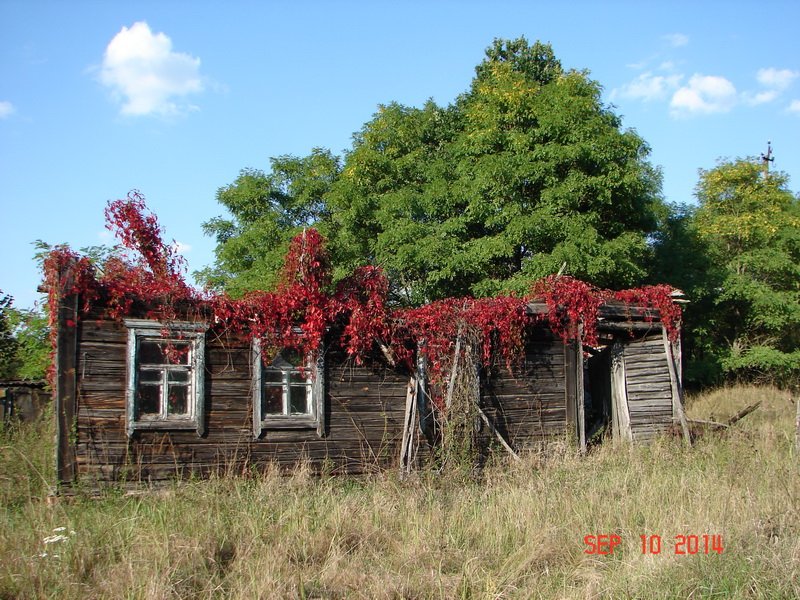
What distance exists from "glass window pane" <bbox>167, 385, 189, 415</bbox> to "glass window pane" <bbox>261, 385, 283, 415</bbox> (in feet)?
3.42

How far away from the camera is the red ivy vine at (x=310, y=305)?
349 inches

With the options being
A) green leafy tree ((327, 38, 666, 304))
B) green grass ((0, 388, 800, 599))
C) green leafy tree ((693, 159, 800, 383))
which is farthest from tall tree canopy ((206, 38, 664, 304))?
green grass ((0, 388, 800, 599))

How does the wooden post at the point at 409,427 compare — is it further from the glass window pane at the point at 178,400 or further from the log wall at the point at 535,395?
the glass window pane at the point at 178,400

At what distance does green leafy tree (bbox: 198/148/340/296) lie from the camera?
23.3 metres

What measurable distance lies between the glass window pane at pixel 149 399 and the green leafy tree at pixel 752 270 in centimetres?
1781

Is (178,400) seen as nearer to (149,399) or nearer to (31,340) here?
(149,399)

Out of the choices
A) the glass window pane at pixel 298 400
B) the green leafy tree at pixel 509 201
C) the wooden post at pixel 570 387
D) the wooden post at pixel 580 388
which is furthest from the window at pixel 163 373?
the green leafy tree at pixel 509 201

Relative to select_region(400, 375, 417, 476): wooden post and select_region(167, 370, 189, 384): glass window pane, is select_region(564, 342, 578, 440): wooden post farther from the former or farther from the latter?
select_region(167, 370, 189, 384): glass window pane

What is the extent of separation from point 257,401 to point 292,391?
56 centimetres

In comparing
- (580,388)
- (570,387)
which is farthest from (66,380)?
(580,388)

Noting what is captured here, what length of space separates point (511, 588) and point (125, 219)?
758 centimetres

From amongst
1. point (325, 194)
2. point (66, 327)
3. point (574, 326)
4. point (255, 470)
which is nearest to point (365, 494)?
point (255, 470)

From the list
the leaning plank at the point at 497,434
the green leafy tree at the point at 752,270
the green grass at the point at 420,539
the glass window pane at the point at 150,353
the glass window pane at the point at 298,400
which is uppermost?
the green leafy tree at the point at 752,270

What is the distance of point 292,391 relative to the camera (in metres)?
9.80
